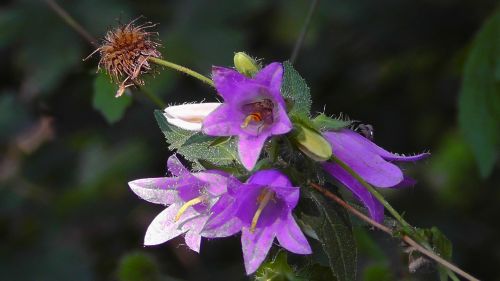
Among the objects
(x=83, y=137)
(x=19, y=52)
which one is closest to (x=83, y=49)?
(x=19, y=52)

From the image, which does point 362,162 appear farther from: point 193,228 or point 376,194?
point 193,228

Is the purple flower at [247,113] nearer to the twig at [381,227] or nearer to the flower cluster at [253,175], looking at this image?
the flower cluster at [253,175]

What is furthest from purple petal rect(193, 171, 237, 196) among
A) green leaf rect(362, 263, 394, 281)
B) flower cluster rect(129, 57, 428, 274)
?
green leaf rect(362, 263, 394, 281)

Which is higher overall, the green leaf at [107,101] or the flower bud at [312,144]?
the flower bud at [312,144]

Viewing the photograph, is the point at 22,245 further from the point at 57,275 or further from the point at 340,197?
the point at 340,197

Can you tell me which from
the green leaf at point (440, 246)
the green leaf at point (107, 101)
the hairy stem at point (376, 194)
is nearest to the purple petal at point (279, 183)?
the hairy stem at point (376, 194)

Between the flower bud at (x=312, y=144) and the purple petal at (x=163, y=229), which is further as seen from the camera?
the purple petal at (x=163, y=229)
